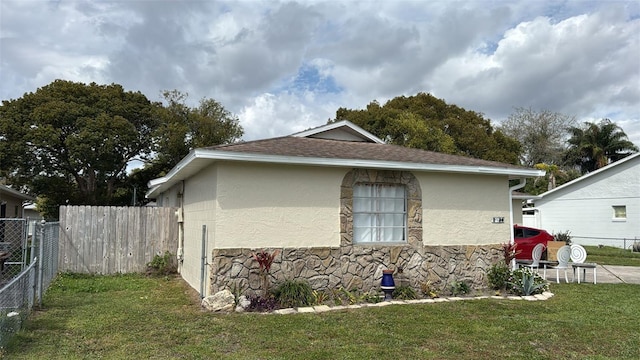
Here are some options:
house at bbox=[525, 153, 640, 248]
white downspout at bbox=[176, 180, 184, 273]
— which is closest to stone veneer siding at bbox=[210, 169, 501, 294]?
white downspout at bbox=[176, 180, 184, 273]

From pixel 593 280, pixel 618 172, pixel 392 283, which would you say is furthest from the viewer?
pixel 618 172

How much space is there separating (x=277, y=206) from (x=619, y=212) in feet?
69.1

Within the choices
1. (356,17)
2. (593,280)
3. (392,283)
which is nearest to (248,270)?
(392,283)

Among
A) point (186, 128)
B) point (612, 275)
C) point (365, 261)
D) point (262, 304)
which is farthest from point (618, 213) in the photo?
point (186, 128)

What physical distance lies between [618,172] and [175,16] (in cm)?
2177

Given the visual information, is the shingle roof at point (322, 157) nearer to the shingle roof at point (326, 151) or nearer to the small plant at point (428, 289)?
the shingle roof at point (326, 151)

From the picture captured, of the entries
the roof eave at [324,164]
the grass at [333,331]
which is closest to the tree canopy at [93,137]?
the roof eave at [324,164]

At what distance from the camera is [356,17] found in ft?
34.2

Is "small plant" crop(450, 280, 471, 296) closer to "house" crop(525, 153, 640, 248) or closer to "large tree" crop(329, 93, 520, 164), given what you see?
"house" crop(525, 153, 640, 248)

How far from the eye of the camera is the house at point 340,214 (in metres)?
7.48

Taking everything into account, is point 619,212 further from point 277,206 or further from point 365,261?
point 277,206

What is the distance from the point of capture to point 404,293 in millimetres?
8297

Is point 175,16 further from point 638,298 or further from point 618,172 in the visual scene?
point 618,172

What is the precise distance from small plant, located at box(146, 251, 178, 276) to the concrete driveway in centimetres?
995
